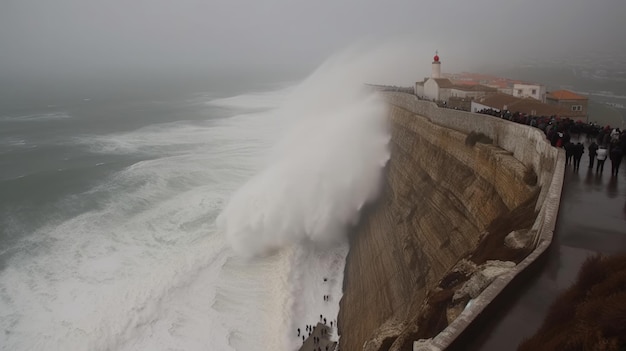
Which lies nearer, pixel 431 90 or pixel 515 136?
pixel 515 136

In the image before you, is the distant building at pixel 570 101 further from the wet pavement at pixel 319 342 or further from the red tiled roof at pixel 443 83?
the wet pavement at pixel 319 342

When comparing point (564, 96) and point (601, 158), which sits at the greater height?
point (564, 96)

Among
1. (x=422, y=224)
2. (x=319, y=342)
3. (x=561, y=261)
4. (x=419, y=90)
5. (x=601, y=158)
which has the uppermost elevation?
(x=419, y=90)

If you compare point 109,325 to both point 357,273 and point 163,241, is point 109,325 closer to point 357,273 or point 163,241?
point 163,241

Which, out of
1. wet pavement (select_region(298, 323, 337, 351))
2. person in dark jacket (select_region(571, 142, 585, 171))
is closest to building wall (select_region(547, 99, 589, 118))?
person in dark jacket (select_region(571, 142, 585, 171))

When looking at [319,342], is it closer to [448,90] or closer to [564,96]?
[564,96]

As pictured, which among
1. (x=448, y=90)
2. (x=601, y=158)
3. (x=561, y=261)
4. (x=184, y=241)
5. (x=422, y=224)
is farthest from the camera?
(x=448, y=90)

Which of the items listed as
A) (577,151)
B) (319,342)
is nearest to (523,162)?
(577,151)
